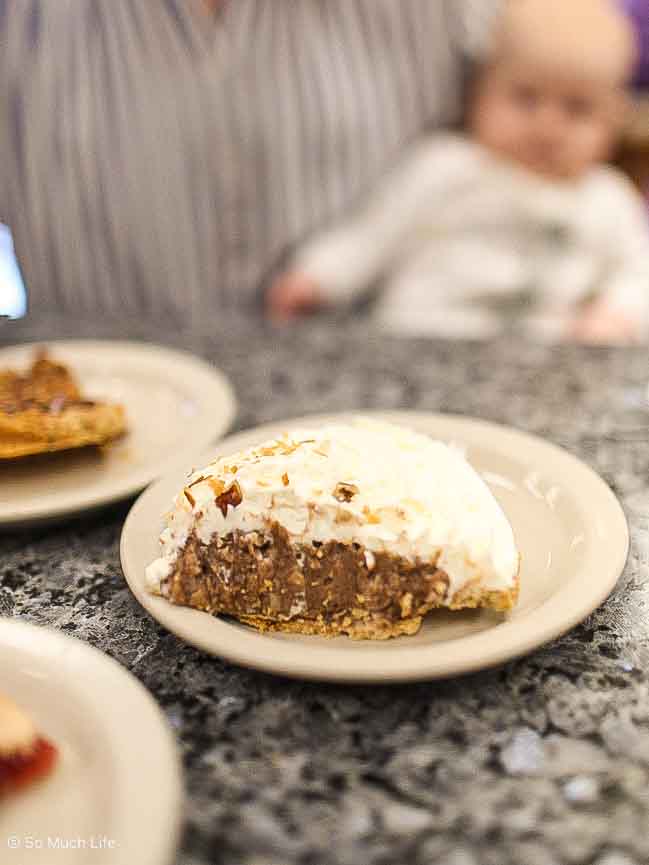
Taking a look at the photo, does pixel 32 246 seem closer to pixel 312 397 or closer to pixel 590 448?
pixel 312 397

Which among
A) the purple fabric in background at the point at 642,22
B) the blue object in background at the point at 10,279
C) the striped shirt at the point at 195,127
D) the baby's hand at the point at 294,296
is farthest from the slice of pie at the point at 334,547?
the purple fabric in background at the point at 642,22

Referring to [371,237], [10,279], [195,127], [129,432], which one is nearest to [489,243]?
[371,237]

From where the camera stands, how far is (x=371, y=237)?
2.11 meters

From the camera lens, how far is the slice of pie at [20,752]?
1.80ft

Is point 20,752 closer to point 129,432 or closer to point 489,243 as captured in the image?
point 129,432

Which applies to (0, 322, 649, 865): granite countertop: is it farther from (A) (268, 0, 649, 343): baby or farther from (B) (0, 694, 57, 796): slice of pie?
(A) (268, 0, 649, 343): baby

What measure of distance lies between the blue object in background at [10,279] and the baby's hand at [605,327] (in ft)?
4.15

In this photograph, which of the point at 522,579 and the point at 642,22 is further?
the point at 642,22

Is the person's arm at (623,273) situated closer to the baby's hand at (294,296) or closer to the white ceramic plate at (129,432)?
the baby's hand at (294,296)

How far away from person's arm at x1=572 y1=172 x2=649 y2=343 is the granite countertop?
1.20 m

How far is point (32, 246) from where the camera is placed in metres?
2.00

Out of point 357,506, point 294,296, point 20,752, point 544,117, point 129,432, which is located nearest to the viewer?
point 20,752

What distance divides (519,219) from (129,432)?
1.42 meters

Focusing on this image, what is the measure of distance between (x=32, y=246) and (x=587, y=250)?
1.33m
